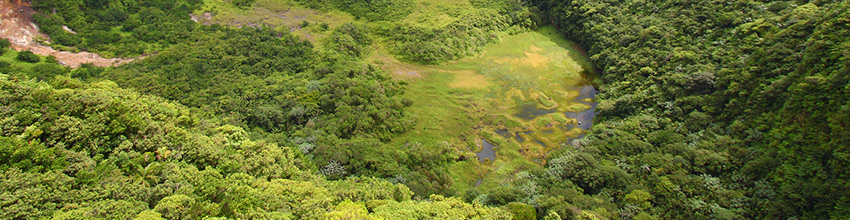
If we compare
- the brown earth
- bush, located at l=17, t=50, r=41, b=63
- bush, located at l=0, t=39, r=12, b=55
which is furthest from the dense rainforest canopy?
the brown earth

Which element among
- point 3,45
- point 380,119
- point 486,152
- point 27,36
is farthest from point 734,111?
point 27,36

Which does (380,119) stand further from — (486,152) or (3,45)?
(3,45)

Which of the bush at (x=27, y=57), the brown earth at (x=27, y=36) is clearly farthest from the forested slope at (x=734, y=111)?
the bush at (x=27, y=57)

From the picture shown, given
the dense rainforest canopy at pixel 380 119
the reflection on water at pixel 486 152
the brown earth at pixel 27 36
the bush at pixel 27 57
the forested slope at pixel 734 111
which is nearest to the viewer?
the dense rainforest canopy at pixel 380 119

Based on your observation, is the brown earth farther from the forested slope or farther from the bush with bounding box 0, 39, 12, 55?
the forested slope

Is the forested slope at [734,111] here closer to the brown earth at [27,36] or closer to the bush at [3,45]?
the brown earth at [27,36]

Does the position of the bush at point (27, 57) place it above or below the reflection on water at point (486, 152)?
above

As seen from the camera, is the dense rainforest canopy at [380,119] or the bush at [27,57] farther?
the bush at [27,57]

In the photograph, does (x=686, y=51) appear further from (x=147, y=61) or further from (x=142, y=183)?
(x=147, y=61)
